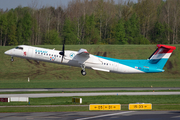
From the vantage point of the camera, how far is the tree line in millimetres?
105375

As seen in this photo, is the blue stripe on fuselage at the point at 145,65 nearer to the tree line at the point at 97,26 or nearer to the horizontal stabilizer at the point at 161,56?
the horizontal stabilizer at the point at 161,56

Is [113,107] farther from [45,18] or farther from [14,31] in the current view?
[45,18]

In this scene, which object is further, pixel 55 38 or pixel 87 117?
pixel 55 38

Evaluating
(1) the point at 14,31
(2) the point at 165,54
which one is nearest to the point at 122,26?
(1) the point at 14,31

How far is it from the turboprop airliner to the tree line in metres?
62.2

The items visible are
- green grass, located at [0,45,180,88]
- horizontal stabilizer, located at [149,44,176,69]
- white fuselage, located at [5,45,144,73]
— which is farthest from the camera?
green grass, located at [0,45,180,88]

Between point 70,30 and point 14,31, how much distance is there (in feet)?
74.9

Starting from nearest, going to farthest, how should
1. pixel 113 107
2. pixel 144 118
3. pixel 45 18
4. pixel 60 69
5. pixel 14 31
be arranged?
pixel 144 118 < pixel 113 107 < pixel 60 69 < pixel 14 31 < pixel 45 18

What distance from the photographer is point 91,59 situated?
46.3 m

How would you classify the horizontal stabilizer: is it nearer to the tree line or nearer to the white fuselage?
the white fuselage

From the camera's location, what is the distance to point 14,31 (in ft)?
337

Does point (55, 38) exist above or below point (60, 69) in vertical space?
above

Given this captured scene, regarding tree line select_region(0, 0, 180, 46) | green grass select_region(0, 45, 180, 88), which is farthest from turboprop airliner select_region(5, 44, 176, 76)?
tree line select_region(0, 0, 180, 46)

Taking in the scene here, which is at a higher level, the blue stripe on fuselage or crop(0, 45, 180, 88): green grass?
the blue stripe on fuselage
